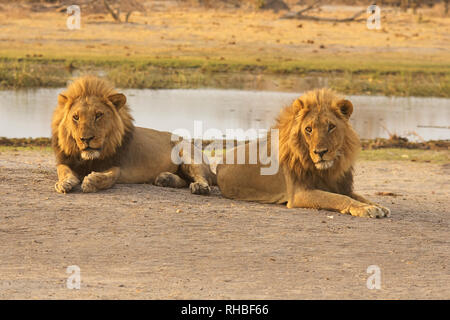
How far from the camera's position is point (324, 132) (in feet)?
21.4

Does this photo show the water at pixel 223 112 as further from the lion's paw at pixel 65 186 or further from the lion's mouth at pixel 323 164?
the lion's mouth at pixel 323 164

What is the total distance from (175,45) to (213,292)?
19.8m

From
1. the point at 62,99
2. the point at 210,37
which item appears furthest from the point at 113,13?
the point at 62,99

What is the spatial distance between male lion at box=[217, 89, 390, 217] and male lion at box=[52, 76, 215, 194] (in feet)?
2.81

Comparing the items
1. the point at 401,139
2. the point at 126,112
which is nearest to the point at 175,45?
the point at 401,139

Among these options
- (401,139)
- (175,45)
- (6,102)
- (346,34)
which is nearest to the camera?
(401,139)

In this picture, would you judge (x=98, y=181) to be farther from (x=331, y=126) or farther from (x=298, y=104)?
(x=331, y=126)

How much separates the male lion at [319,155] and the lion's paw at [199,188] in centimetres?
58

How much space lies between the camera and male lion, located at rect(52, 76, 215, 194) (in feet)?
22.6

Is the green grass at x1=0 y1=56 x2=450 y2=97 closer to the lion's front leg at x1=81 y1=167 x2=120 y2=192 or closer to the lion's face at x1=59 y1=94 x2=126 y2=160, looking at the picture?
the lion's face at x1=59 y1=94 x2=126 y2=160

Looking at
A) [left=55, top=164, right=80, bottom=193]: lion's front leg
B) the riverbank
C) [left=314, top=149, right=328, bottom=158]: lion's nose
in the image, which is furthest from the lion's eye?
the riverbank

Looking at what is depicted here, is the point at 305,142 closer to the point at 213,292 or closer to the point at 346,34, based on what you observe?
the point at 213,292

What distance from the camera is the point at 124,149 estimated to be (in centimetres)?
736

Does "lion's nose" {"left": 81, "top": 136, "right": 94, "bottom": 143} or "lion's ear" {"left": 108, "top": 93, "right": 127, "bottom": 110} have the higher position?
"lion's ear" {"left": 108, "top": 93, "right": 127, "bottom": 110}
